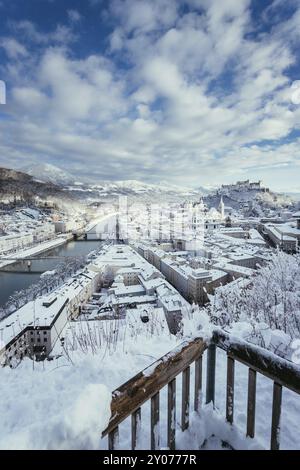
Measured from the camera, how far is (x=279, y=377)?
118 cm

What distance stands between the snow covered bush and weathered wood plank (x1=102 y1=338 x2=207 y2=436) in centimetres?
99

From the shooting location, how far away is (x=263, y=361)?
1.25 metres

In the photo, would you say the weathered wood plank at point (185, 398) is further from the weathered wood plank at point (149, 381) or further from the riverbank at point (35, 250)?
the riverbank at point (35, 250)

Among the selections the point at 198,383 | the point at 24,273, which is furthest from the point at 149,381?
the point at 24,273

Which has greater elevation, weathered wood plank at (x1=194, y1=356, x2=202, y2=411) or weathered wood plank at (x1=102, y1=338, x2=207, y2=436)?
weathered wood plank at (x1=102, y1=338, x2=207, y2=436)

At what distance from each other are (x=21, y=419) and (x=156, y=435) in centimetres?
107

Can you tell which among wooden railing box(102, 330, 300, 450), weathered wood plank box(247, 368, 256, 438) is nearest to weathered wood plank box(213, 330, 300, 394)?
wooden railing box(102, 330, 300, 450)

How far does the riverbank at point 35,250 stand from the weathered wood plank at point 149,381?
99.3 ft

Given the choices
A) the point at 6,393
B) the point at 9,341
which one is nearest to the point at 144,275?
the point at 9,341

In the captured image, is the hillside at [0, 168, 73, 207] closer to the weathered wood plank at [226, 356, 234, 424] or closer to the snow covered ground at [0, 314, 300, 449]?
the snow covered ground at [0, 314, 300, 449]

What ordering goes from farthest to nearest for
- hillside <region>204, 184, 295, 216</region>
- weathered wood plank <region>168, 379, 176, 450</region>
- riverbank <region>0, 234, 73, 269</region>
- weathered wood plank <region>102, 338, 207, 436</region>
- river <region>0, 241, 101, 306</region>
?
1. hillside <region>204, 184, 295, 216</region>
2. riverbank <region>0, 234, 73, 269</region>
3. river <region>0, 241, 101, 306</region>
4. weathered wood plank <region>168, 379, 176, 450</region>
5. weathered wood plank <region>102, 338, 207, 436</region>

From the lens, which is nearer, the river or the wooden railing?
the wooden railing

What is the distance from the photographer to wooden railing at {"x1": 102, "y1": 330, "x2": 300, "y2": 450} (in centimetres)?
107
